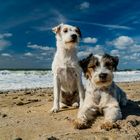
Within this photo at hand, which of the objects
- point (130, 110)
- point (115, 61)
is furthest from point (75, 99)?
point (115, 61)

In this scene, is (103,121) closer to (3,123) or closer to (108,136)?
(108,136)

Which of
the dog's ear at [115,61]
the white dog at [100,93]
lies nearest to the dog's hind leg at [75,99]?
the white dog at [100,93]

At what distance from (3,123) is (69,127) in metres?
1.63

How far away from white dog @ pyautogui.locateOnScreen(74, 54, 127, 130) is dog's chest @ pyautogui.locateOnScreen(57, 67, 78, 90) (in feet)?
5.23

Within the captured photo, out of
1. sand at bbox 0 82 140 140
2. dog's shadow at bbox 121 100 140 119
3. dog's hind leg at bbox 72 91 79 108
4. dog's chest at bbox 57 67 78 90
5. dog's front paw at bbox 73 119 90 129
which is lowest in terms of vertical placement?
sand at bbox 0 82 140 140

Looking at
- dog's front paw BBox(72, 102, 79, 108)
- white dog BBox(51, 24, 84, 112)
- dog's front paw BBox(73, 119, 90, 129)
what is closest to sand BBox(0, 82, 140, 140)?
dog's front paw BBox(73, 119, 90, 129)

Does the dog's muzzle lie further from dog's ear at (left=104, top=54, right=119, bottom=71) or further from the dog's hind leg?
the dog's hind leg

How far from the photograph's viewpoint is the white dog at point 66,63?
31.4 feet

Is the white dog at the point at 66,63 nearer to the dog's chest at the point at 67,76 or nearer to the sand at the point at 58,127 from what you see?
the dog's chest at the point at 67,76

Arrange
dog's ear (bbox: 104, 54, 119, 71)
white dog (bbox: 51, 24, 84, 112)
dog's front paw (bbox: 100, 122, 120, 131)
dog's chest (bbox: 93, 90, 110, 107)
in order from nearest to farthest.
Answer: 1. dog's front paw (bbox: 100, 122, 120, 131)
2. dog's ear (bbox: 104, 54, 119, 71)
3. dog's chest (bbox: 93, 90, 110, 107)
4. white dog (bbox: 51, 24, 84, 112)

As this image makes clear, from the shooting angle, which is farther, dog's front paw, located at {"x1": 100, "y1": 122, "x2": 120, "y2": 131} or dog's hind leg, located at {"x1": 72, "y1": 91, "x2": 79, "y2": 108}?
dog's hind leg, located at {"x1": 72, "y1": 91, "x2": 79, "y2": 108}

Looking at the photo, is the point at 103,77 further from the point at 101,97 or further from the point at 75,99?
the point at 75,99

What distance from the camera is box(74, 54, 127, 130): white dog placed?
735 centimetres

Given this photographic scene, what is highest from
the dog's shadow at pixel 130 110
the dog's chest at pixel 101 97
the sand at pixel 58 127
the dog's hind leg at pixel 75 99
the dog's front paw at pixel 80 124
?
the dog's chest at pixel 101 97
